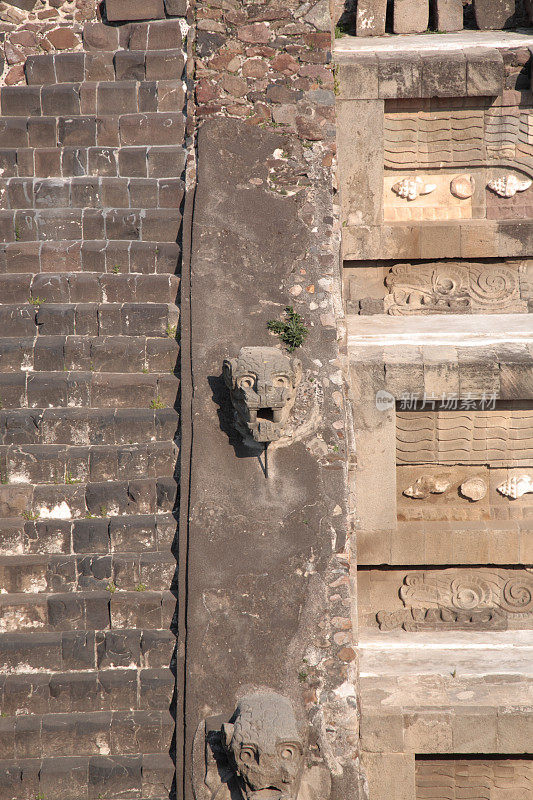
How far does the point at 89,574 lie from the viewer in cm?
594

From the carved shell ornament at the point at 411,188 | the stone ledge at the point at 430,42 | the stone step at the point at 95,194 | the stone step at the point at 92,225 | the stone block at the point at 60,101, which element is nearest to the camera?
the stone step at the point at 92,225

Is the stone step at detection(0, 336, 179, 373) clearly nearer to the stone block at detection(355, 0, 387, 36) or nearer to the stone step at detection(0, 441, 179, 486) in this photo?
the stone step at detection(0, 441, 179, 486)

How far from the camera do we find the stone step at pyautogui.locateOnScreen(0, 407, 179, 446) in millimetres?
6266

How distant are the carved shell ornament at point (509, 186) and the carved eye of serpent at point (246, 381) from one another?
4.73 m

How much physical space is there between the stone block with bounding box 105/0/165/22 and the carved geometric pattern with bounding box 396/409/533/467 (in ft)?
15.3

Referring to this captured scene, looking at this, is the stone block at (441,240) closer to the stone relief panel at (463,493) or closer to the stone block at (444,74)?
the stone block at (444,74)

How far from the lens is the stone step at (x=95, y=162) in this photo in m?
7.39

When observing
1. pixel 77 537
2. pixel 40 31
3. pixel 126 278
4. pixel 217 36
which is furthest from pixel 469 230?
pixel 77 537

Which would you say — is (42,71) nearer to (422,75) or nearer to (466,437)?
(422,75)

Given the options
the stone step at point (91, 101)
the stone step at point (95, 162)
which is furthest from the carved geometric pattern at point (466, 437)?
the stone step at point (91, 101)

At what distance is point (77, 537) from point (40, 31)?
5.13 m

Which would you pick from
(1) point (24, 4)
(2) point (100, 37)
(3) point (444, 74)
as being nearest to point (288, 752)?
(2) point (100, 37)

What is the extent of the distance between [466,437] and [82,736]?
4374mm

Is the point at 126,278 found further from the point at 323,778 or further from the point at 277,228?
the point at 323,778
